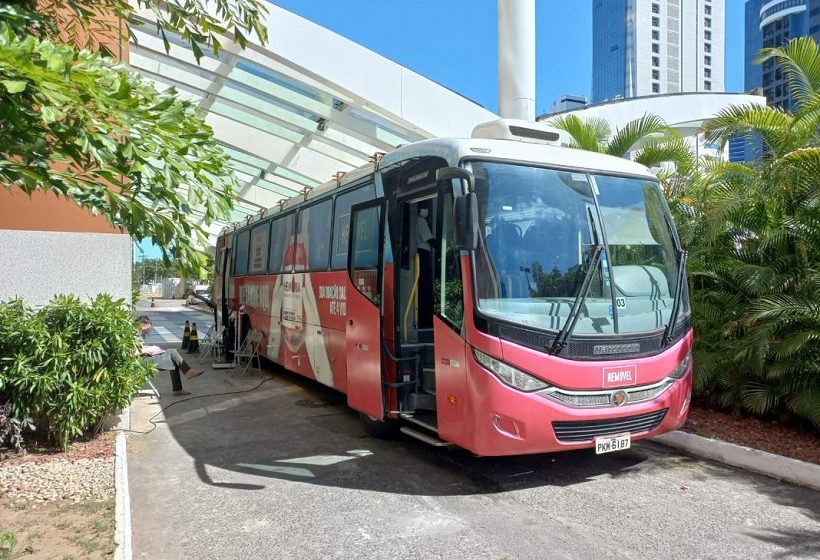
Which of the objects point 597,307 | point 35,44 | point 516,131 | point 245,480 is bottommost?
point 245,480

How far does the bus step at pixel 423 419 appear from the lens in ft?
19.6

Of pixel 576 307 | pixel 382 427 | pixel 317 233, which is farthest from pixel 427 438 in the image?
pixel 317 233

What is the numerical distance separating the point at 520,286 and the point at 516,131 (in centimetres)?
205

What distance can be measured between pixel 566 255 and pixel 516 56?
745 centimetres

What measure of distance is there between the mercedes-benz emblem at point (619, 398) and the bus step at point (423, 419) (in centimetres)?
164

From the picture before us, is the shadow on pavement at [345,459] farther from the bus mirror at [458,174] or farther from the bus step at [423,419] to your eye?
the bus mirror at [458,174]

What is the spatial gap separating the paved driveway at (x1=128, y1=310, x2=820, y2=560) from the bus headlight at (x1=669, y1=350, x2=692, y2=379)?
0.96 meters

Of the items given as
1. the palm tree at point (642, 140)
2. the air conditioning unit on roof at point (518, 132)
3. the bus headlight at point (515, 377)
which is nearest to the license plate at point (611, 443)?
the bus headlight at point (515, 377)

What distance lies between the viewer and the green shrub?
20.1ft

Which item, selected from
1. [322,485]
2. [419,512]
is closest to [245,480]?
[322,485]

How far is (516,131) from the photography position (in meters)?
6.52

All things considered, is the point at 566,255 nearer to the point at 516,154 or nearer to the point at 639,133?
the point at 516,154

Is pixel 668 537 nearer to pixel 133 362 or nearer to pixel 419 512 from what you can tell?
pixel 419 512

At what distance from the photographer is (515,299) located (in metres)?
5.22
